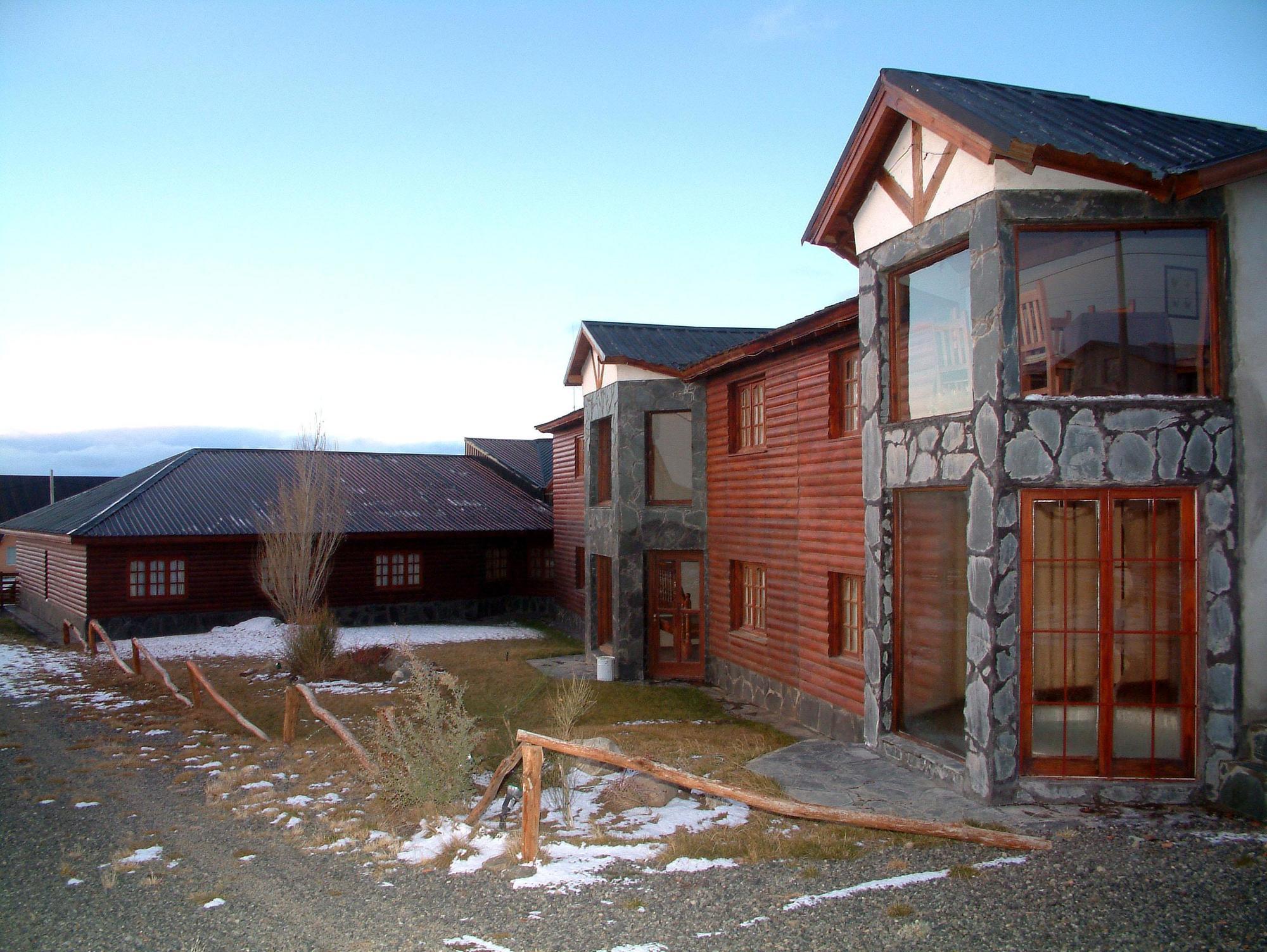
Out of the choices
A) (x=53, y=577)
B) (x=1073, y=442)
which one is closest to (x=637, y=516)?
(x=1073, y=442)

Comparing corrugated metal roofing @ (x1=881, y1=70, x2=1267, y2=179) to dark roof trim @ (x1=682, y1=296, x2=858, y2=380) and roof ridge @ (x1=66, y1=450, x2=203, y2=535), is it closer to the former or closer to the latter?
dark roof trim @ (x1=682, y1=296, x2=858, y2=380)

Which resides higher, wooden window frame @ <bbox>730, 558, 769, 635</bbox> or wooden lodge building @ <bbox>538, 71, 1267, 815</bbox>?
wooden lodge building @ <bbox>538, 71, 1267, 815</bbox>

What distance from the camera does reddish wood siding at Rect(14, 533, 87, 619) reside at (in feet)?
71.5

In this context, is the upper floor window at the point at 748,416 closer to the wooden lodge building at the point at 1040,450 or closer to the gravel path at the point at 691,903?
the wooden lodge building at the point at 1040,450

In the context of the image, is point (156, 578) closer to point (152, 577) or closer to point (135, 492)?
point (152, 577)

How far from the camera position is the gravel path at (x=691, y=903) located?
526cm

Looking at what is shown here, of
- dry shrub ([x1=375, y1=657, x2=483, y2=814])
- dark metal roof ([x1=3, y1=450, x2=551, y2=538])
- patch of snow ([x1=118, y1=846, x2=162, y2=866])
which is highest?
dark metal roof ([x1=3, y1=450, x2=551, y2=538])

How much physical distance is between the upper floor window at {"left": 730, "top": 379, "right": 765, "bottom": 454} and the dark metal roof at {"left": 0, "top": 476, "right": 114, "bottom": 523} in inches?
1617

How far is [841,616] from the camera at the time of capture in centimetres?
1168

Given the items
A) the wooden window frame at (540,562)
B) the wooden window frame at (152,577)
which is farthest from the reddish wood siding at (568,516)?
the wooden window frame at (152,577)

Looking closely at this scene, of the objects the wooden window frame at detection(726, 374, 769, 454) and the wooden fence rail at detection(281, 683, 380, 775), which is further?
the wooden window frame at detection(726, 374, 769, 454)

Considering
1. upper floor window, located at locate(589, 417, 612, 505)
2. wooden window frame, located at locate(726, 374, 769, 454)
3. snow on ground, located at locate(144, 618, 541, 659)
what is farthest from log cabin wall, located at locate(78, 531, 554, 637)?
wooden window frame, located at locate(726, 374, 769, 454)

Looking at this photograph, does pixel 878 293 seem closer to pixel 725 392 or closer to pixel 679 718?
pixel 725 392

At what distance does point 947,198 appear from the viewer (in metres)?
8.27
